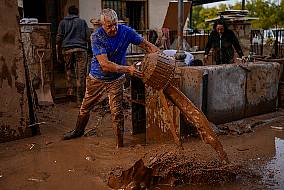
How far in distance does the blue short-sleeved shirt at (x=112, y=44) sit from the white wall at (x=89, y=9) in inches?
282

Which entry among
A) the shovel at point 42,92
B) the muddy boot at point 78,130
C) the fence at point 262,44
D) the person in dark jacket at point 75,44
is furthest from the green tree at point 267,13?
the muddy boot at point 78,130

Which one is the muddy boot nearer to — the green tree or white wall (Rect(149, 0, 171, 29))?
white wall (Rect(149, 0, 171, 29))

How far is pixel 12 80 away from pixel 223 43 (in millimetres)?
4498

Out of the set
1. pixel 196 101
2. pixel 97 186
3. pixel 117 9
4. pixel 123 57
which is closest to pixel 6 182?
pixel 97 186

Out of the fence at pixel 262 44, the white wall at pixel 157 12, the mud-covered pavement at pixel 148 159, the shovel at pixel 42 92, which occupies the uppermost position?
the white wall at pixel 157 12

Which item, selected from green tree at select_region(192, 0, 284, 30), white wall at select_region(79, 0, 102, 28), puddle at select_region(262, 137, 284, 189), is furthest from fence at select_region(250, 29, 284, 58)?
green tree at select_region(192, 0, 284, 30)

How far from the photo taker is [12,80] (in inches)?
229

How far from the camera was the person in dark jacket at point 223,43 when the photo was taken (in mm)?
7879

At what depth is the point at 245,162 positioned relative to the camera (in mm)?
4695

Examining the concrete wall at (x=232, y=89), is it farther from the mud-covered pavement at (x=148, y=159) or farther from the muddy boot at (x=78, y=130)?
the muddy boot at (x=78, y=130)

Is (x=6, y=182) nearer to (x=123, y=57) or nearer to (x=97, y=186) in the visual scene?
(x=97, y=186)

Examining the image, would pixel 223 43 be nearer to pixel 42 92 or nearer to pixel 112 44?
pixel 112 44

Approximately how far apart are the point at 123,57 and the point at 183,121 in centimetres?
129

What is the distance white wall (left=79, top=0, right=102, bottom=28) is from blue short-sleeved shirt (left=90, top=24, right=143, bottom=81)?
7156mm
